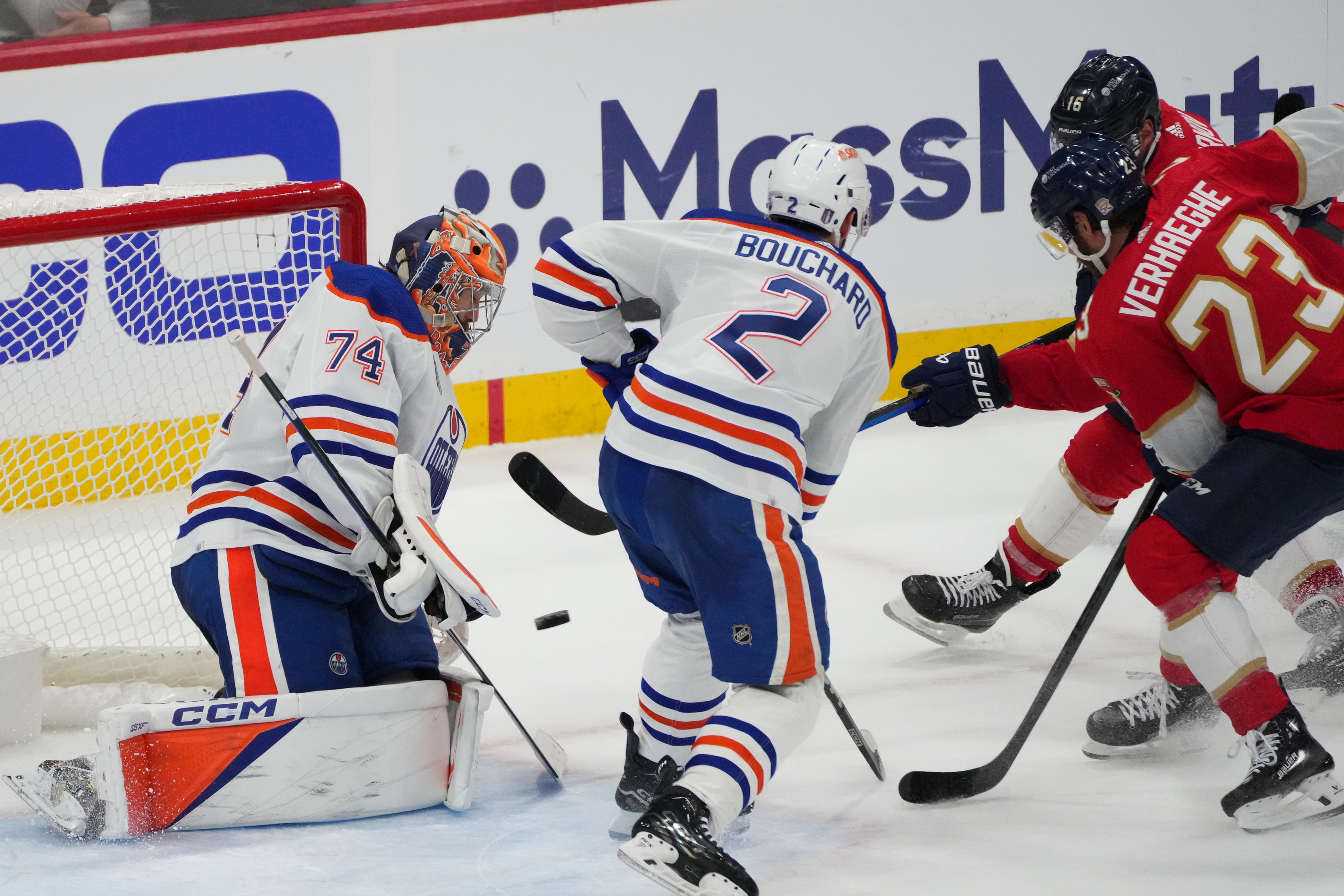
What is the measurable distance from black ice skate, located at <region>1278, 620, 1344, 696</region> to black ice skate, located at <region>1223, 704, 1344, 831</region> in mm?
601

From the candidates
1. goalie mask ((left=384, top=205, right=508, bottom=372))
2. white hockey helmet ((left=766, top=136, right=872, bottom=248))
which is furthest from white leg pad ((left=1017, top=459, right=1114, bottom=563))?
goalie mask ((left=384, top=205, right=508, bottom=372))

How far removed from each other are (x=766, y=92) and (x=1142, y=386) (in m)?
2.73

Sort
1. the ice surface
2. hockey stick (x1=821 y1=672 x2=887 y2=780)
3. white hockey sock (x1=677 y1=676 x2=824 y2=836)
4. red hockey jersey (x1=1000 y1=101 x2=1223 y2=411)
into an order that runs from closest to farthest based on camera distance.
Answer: white hockey sock (x1=677 y1=676 x2=824 y2=836), the ice surface, hockey stick (x1=821 y1=672 x2=887 y2=780), red hockey jersey (x1=1000 y1=101 x2=1223 y2=411)

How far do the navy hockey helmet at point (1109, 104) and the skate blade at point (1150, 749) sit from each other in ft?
3.82

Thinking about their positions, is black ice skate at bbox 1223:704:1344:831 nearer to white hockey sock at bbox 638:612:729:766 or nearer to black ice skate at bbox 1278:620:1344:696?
black ice skate at bbox 1278:620:1344:696

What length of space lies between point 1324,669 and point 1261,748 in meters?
0.67

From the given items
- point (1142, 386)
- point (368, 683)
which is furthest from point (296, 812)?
point (1142, 386)

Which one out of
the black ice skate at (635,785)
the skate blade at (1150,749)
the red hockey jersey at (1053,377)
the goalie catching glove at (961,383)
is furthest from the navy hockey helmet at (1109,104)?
the black ice skate at (635,785)

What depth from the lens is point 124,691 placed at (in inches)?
109

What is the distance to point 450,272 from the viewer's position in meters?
2.30

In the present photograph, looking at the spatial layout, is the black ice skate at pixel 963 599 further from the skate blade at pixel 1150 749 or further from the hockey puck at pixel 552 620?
the hockey puck at pixel 552 620

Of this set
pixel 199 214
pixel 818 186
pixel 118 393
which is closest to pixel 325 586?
pixel 199 214

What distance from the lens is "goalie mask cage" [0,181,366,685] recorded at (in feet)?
11.1

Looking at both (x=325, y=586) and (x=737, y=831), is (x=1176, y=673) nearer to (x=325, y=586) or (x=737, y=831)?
(x=737, y=831)
